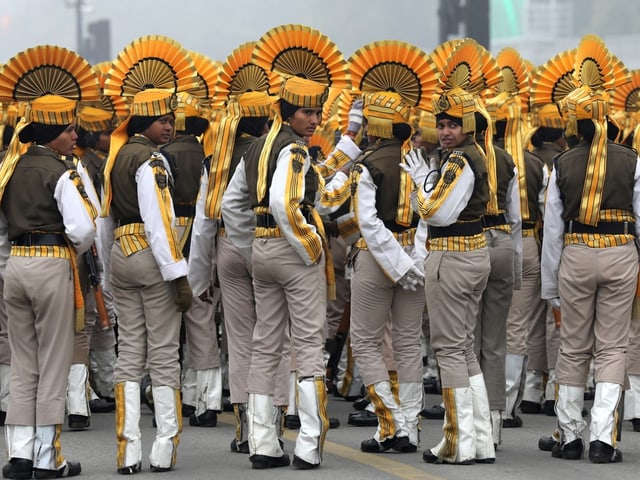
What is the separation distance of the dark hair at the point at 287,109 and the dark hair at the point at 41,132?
1.29 meters

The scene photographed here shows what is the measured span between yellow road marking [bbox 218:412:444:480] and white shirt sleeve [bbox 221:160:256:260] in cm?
138

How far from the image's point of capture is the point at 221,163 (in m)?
9.88

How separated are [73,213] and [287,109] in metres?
1.45

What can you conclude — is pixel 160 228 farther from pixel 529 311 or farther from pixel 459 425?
pixel 529 311

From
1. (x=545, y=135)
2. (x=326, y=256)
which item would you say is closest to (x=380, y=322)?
(x=326, y=256)

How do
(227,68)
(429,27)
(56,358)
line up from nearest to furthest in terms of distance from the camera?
1. (56,358)
2. (227,68)
3. (429,27)

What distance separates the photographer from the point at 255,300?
9.33 metres

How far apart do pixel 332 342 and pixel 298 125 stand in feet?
11.8

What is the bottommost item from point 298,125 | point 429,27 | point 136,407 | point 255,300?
point 136,407

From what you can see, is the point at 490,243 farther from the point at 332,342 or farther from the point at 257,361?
the point at 332,342

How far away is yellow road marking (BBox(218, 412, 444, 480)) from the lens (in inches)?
336

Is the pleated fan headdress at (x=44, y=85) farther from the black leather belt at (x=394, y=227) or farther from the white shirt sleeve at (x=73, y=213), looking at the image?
the black leather belt at (x=394, y=227)

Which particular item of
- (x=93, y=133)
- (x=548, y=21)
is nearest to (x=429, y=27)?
(x=548, y=21)

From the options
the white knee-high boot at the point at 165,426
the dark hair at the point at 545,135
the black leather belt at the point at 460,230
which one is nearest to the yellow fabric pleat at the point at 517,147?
the dark hair at the point at 545,135
